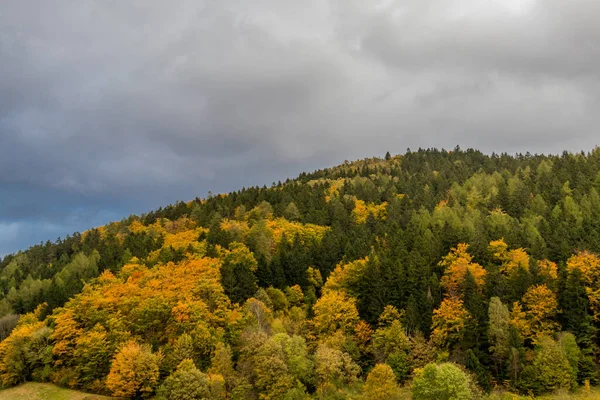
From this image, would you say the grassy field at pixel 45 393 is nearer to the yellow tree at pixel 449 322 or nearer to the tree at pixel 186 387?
the yellow tree at pixel 449 322

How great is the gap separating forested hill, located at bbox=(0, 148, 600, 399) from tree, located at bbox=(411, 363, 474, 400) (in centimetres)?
39

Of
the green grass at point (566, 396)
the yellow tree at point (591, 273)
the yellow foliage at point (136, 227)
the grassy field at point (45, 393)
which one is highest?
the yellow foliage at point (136, 227)

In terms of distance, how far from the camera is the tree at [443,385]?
2127 inches

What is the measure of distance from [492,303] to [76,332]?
8175 cm

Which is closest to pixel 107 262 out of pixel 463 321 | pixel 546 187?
pixel 463 321

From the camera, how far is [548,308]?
7431 cm

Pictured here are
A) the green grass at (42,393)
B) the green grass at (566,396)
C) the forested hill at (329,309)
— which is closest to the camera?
the green grass at (566,396)

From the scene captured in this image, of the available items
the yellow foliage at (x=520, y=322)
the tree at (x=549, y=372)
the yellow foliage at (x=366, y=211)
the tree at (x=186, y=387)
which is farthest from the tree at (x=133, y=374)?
the yellow foliage at (x=366, y=211)

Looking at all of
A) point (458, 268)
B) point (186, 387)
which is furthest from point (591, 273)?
point (186, 387)

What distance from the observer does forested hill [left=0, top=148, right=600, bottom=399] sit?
225 feet

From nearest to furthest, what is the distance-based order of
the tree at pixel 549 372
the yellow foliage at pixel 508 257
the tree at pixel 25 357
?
the tree at pixel 549 372 < the yellow foliage at pixel 508 257 < the tree at pixel 25 357

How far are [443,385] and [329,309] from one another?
32772 millimetres

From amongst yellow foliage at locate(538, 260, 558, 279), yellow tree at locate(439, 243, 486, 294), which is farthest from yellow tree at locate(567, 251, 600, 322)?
yellow tree at locate(439, 243, 486, 294)

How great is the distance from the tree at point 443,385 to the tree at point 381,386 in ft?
12.8
